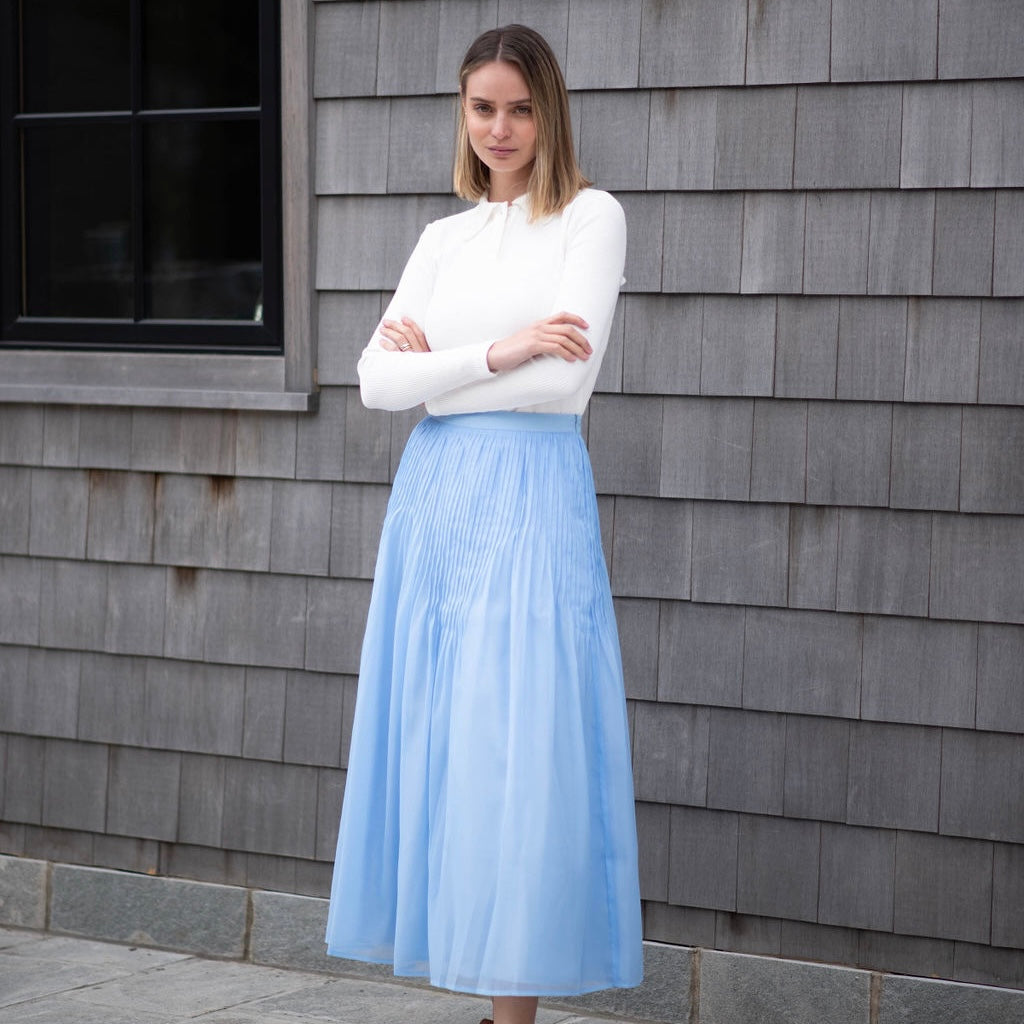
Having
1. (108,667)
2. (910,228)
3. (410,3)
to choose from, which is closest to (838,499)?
(910,228)

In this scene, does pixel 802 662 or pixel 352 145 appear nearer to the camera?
pixel 802 662

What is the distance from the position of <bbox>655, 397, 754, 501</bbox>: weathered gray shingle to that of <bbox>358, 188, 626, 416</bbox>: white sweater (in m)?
0.61

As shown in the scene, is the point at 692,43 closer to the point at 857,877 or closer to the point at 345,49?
the point at 345,49

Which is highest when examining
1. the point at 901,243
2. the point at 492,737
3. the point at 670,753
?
the point at 901,243

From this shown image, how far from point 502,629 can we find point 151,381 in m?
1.54

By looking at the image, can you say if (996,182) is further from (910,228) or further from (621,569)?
(621,569)

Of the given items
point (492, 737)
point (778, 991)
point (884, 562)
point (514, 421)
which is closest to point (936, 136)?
point (884, 562)

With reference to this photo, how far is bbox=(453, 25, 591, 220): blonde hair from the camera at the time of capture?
248 cm

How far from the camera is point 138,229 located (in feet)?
12.2

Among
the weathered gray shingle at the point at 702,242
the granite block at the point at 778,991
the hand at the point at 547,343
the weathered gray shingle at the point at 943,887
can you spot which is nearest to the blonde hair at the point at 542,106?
the hand at the point at 547,343

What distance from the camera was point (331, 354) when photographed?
11.5ft

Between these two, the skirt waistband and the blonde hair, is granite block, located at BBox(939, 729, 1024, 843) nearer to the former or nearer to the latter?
the skirt waistband

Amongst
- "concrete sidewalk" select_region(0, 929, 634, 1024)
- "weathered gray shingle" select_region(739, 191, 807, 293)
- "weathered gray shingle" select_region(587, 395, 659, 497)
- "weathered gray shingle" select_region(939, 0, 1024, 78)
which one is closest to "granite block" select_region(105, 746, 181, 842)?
"concrete sidewalk" select_region(0, 929, 634, 1024)

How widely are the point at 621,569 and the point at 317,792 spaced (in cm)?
92
